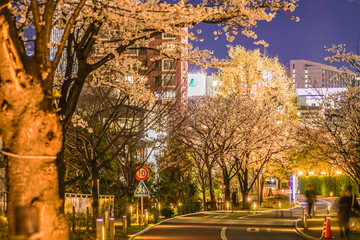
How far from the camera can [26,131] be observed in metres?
7.79

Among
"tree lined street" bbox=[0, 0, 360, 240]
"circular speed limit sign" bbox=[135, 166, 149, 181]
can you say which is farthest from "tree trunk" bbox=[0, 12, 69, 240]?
"circular speed limit sign" bbox=[135, 166, 149, 181]

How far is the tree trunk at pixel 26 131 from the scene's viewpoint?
304 inches

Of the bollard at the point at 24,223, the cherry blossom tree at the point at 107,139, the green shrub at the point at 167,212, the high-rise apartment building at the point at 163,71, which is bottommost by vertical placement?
the green shrub at the point at 167,212

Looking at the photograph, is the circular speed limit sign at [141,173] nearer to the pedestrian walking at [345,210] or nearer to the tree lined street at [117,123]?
the tree lined street at [117,123]

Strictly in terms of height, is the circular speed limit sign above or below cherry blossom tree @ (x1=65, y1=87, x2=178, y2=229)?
below

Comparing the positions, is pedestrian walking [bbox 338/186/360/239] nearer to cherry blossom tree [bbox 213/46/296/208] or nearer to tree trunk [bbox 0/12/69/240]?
tree trunk [bbox 0/12/69/240]

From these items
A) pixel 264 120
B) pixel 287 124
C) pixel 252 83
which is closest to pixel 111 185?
pixel 264 120

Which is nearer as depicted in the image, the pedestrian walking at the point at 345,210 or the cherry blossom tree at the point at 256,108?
the pedestrian walking at the point at 345,210

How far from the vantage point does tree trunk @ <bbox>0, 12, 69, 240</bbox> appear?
771 centimetres

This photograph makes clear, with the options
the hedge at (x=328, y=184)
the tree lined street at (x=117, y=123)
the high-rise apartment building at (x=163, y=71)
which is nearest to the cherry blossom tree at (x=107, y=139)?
the tree lined street at (x=117, y=123)

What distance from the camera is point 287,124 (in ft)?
177

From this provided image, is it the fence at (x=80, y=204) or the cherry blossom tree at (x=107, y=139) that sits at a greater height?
the cherry blossom tree at (x=107, y=139)

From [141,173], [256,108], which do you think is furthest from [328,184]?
[141,173]

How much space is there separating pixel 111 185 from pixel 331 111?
56.4 ft
